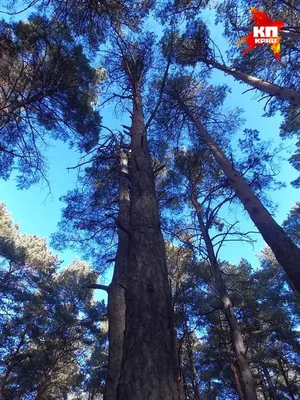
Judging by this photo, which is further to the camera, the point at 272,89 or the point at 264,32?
the point at 264,32

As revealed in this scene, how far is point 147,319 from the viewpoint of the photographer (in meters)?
2.13

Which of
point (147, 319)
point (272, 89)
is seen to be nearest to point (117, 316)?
point (147, 319)

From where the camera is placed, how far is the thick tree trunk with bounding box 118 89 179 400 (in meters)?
1.75

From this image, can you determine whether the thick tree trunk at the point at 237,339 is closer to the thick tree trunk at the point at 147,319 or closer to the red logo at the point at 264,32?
the thick tree trunk at the point at 147,319

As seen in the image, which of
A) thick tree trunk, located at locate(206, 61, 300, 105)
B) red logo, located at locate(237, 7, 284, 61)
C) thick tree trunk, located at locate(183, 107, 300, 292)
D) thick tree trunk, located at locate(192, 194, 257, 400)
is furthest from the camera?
red logo, located at locate(237, 7, 284, 61)

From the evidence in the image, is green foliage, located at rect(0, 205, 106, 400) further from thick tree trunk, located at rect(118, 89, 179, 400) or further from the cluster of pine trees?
thick tree trunk, located at rect(118, 89, 179, 400)

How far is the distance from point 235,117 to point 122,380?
372 inches

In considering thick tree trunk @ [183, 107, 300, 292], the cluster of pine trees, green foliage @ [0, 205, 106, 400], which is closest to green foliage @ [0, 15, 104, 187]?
the cluster of pine trees

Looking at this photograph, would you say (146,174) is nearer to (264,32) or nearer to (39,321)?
(264,32)

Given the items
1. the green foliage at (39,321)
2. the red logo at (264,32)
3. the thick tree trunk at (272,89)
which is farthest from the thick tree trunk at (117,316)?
the green foliage at (39,321)

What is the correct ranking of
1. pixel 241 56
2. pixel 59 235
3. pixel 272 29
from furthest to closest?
pixel 59 235
pixel 241 56
pixel 272 29

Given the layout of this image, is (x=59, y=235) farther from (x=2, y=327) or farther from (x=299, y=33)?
(x=299, y=33)

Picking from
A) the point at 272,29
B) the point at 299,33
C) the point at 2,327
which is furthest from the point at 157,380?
the point at 2,327

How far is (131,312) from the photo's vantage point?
225 centimetres
